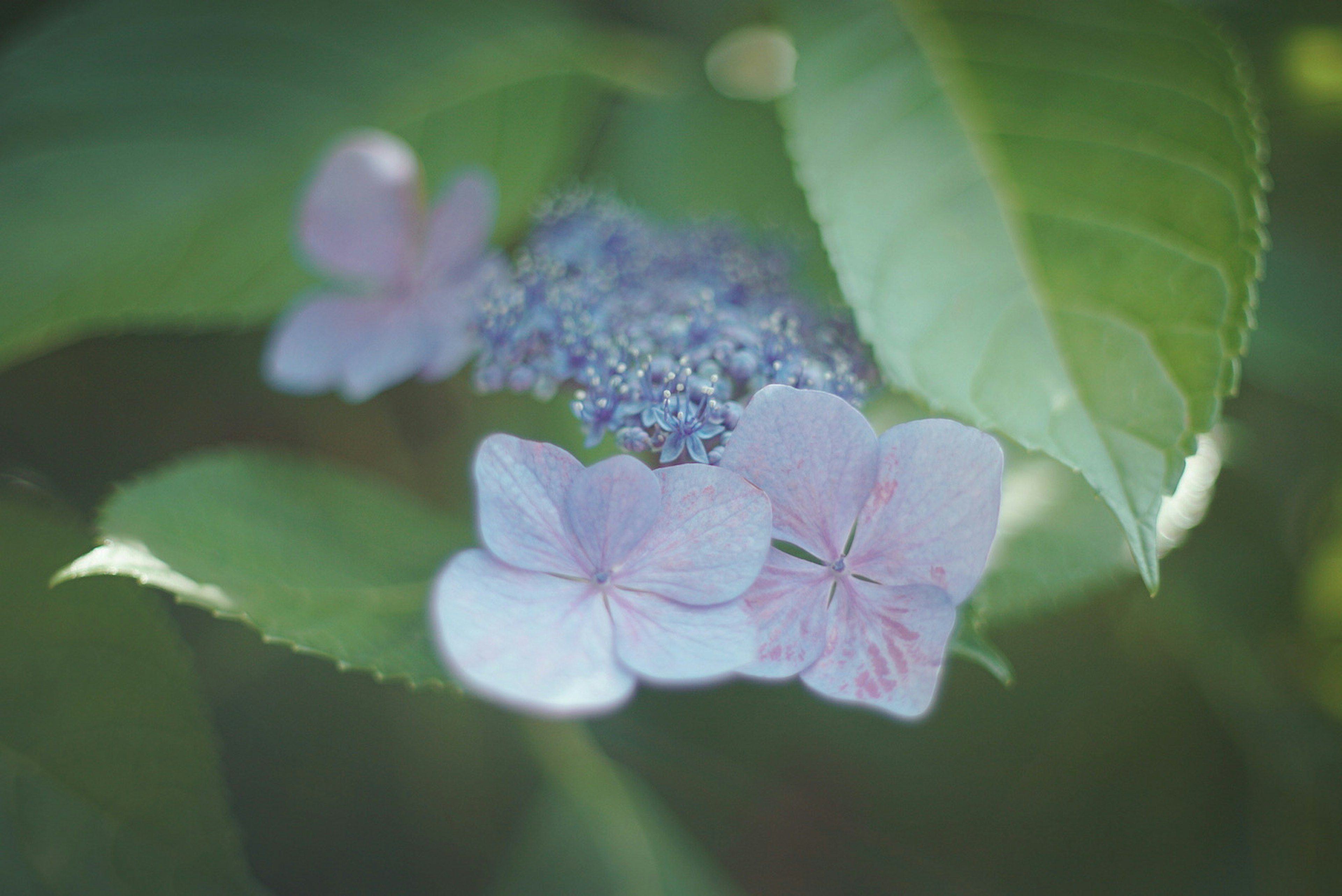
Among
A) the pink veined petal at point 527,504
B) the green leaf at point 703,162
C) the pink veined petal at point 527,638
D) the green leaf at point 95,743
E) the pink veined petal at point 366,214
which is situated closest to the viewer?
the pink veined petal at point 527,638

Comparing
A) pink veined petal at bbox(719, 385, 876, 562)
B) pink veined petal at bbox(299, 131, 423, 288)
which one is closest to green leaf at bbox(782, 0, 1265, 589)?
pink veined petal at bbox(719, 385, 876, 562)

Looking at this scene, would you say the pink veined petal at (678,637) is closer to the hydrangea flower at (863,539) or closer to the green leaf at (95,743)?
the hydrangea flower at (863,539)

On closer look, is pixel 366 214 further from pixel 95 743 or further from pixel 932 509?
pixel 932 509

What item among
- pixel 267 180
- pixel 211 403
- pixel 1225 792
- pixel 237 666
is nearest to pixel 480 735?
pixel 237 666

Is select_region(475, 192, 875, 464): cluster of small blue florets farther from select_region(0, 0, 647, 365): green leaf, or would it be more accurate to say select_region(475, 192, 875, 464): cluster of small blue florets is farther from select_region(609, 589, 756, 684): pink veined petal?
select_region(0, 0, 647, 365): green leaf

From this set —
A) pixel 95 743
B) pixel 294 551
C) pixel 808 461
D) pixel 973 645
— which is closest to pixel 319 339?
pixel 294 551

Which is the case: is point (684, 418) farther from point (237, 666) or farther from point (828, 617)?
point (237, 666)

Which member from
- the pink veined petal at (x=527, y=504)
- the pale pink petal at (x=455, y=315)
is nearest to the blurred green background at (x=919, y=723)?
the pale pink petal at (x=455, y=315)
